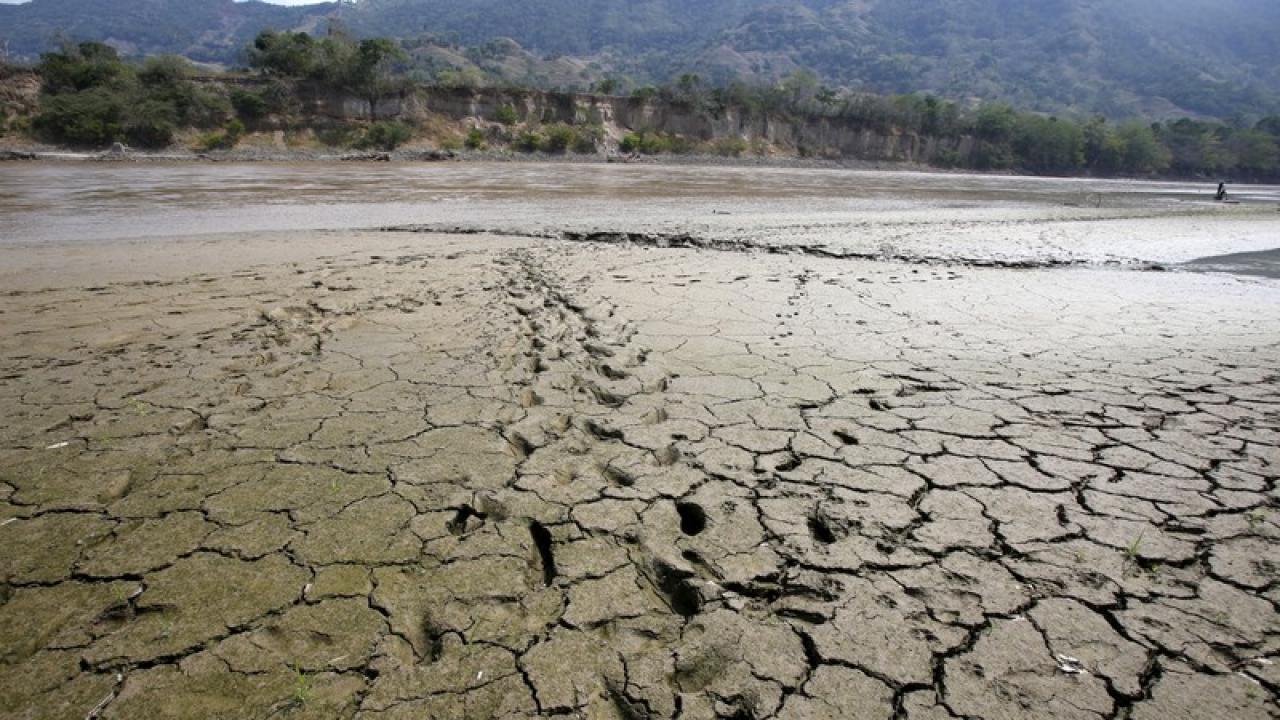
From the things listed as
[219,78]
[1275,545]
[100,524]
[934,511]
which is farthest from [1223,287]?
[219,78]

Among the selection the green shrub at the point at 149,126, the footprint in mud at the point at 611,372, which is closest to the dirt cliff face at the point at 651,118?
the green shrub at the point at 149,126

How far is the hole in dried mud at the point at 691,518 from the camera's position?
7.43 ft

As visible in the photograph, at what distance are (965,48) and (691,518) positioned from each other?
21920 centimetres

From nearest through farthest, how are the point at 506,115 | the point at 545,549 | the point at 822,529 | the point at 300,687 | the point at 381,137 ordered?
the point at 300,687 → the point at 545,549 → the point at 822,529 → the point at 381,137 → the point at 506,115

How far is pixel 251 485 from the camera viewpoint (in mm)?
2465

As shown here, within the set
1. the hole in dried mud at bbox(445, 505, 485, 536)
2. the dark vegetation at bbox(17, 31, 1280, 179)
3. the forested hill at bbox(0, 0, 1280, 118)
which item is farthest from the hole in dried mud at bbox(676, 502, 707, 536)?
the forested hill at bbox(0, 0, 1280, 118)

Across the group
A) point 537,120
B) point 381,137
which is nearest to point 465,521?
point 381,137

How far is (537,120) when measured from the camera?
150ft

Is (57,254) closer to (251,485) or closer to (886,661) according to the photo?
(251,485)

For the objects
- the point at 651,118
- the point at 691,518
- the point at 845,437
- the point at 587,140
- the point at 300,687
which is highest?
the point at 651,118

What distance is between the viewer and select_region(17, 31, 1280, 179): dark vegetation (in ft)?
104

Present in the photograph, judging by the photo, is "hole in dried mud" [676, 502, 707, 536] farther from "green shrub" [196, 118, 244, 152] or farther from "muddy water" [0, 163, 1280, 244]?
"green shrub" [196, 118, 244, 152]

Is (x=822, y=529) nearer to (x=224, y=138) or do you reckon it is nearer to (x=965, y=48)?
(x=224, y=138)

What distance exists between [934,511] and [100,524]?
3.04m
